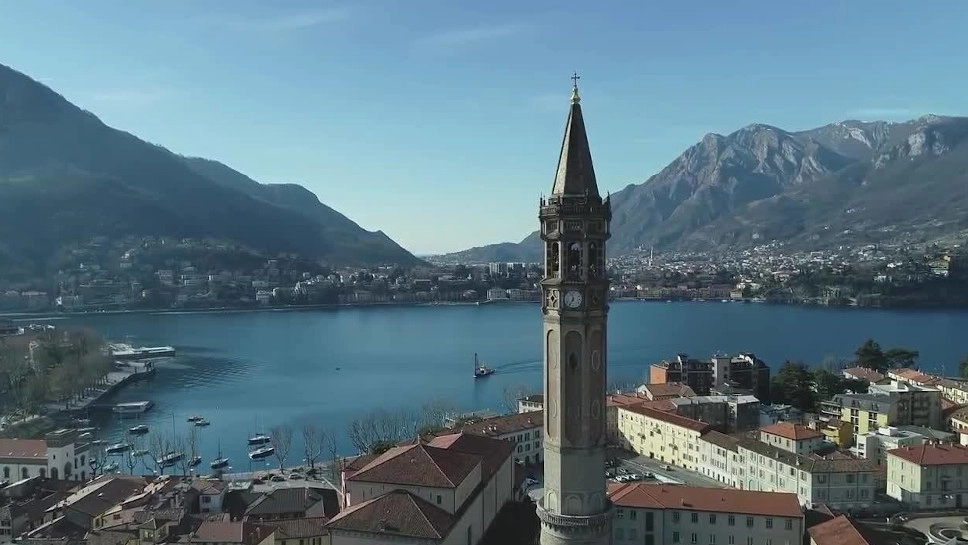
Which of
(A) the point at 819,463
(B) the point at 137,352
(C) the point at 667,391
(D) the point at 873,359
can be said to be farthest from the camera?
(B) the point at 137,352

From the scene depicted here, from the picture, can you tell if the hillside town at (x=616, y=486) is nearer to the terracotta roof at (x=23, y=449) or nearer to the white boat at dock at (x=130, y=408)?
the terracotta roof at (x=23, y=449)

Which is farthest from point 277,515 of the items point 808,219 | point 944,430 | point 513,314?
point 808,219

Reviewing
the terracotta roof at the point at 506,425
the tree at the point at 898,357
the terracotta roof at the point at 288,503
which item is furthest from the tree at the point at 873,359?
the terracotta roof at the point at 288,503

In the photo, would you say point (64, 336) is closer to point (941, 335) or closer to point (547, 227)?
point (547, 227)

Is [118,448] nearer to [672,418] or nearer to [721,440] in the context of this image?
[672,418]

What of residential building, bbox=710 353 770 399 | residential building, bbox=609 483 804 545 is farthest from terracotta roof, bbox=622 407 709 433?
residential building, bbox=710 353 770 399

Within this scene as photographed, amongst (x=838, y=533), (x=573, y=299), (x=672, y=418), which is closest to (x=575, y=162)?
(x=573, y=299)

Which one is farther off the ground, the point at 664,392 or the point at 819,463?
the point at 664,392
